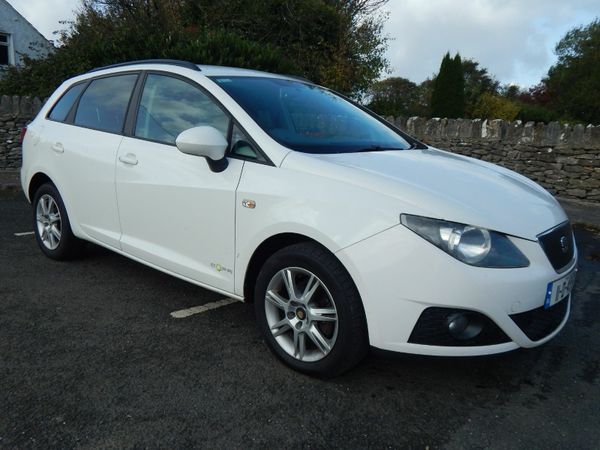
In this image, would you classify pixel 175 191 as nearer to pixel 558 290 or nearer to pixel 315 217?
pixel 315 217

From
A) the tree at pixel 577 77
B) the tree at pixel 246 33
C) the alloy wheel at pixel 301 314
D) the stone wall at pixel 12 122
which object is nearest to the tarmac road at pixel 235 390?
the alloy wheel at pixel 301 314

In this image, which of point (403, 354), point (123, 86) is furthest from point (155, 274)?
point (403, 354)

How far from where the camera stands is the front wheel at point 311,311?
246cm

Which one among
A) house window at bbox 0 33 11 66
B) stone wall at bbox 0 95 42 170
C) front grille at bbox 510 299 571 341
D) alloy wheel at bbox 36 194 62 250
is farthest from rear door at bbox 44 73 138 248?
house window at bbox 0 33 11 66

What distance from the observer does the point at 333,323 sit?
8.57 feet

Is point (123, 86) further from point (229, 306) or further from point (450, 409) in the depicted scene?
point (450, 409)

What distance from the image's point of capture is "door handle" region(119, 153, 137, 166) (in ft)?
11.2

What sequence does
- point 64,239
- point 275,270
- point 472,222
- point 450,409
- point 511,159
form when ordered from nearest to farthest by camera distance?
1. point 472,222
2. point 450,409
3. point 275,270
4. point 64,239
5. point 511,159

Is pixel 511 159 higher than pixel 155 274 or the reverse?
higher

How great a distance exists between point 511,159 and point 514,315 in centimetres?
812

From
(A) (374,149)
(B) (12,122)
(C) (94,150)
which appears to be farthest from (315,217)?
(B) (12,122)

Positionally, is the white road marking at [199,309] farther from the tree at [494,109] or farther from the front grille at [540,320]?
the tree at [494,109]

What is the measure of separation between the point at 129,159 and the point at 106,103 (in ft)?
2.56

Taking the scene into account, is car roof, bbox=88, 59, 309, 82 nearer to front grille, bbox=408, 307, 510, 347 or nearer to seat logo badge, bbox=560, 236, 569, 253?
front grille, bbox=408, 307, 510, 347
